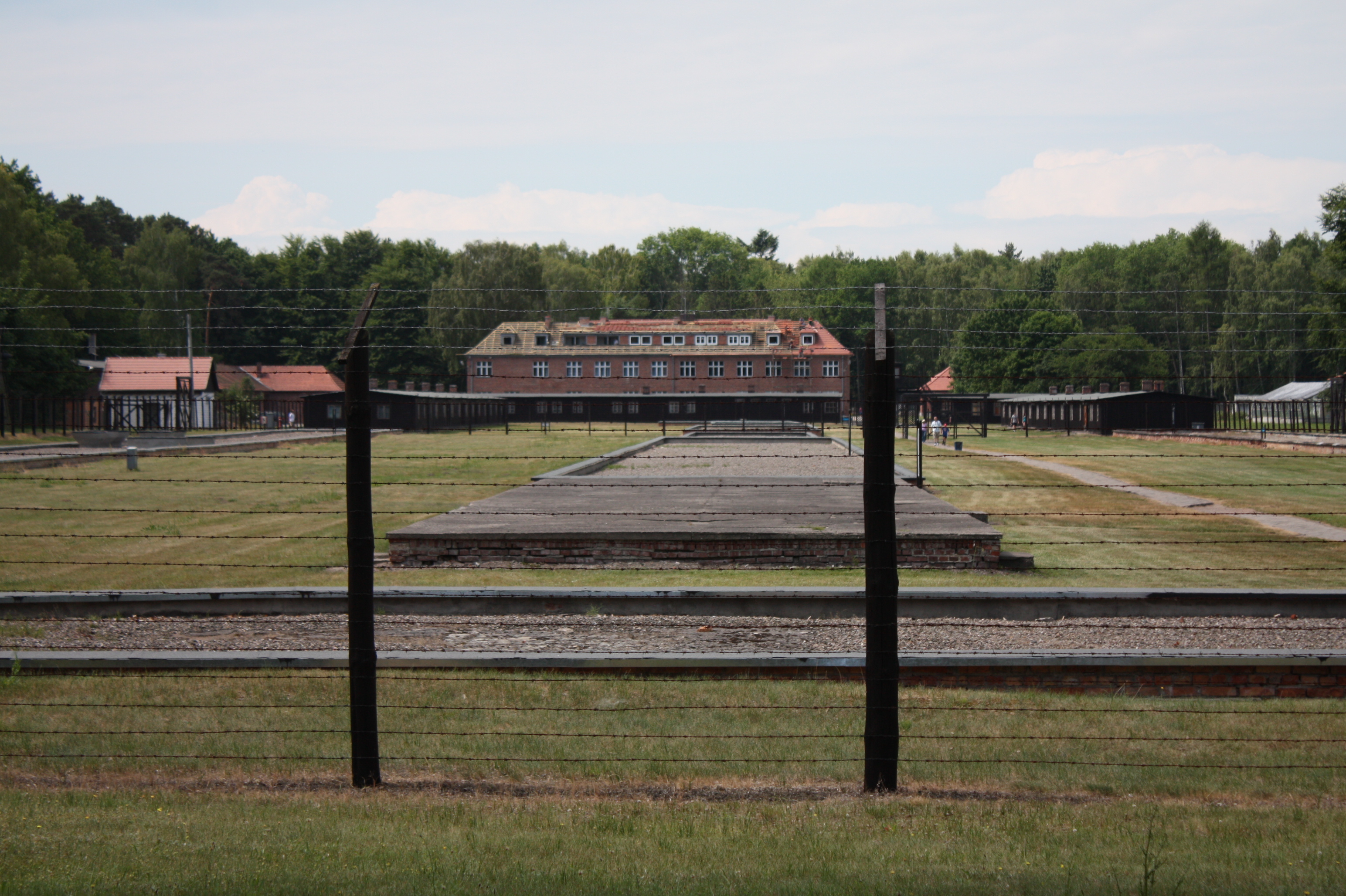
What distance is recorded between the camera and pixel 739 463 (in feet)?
101

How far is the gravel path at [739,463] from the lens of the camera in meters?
25.8

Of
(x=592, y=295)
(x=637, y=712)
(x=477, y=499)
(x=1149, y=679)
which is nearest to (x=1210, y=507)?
(x=1149, y=679)

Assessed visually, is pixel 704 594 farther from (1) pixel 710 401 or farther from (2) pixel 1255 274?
(2) pixel 1255 274

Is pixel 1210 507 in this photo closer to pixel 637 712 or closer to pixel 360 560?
pixel 637 712

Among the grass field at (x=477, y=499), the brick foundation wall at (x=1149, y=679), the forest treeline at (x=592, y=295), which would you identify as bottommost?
the brick foundation wall at (x=1149, y=679)

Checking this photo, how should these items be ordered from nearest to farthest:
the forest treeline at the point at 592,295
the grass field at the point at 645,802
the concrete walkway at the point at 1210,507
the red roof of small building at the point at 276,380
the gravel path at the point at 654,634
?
the grass field at the point at 645,802 → the gravel path at the point at 654,634 → the concrete walkway at the point at 1210,507 → the forest treeline at the point at 592,295 → the red roof of small building at the point at 276,380

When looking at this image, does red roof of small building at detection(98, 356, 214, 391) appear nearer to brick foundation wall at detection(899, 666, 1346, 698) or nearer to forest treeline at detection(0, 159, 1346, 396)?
forest treeline at detection(0, 159, 1346, 396)

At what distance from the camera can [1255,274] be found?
80.0 metres

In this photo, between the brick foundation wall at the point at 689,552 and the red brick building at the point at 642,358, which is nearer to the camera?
the brick foundation wall at the point at 689,552

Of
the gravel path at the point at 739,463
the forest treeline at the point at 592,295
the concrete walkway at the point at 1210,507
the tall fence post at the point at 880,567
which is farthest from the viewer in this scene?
the forest treeline at the point at 592,295

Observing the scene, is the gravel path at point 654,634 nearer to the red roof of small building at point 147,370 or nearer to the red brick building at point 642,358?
the red roof of small building at point 147,370

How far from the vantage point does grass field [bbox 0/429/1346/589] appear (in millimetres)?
12758

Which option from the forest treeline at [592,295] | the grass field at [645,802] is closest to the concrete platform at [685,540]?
the grass field at [645,802]

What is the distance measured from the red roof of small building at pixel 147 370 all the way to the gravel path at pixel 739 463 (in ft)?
130
